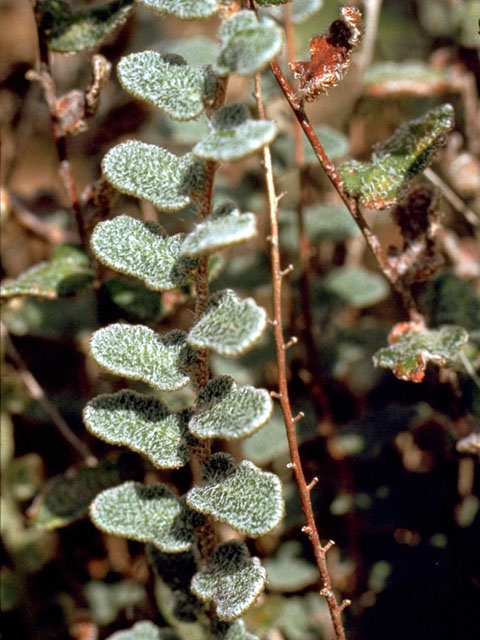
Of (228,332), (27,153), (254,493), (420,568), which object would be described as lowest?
(420,568)

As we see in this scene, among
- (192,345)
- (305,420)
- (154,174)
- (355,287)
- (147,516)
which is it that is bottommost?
(305,420)

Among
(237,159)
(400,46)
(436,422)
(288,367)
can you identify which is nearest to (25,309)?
(288,367)

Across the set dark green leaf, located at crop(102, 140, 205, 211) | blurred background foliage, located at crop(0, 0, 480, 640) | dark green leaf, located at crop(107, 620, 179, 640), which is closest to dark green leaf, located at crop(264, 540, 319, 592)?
blurred background foliage, located at crop(0, 0, 480, 640)

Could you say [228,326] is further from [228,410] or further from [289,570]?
[289,570]

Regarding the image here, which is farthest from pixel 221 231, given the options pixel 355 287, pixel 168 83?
pixel 355 287

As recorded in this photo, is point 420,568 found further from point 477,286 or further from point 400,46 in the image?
point 400,46

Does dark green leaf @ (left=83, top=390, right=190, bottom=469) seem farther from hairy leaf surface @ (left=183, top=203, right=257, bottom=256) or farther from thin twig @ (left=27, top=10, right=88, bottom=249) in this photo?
thin twig @ (left=27, top=10, right=88, bottom=249)
